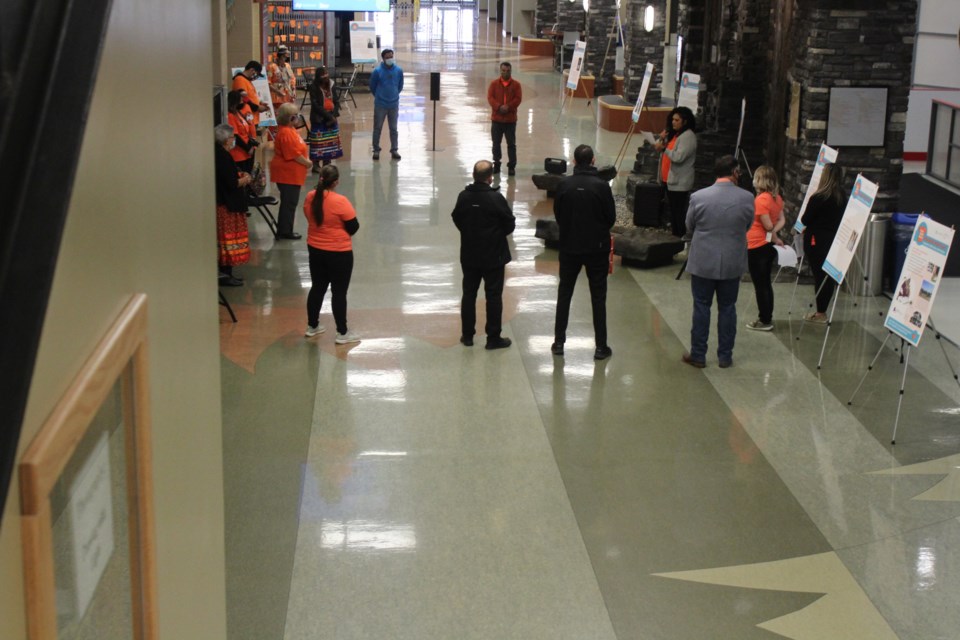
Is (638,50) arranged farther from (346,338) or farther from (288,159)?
(346,338)

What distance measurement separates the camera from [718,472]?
7.32 m

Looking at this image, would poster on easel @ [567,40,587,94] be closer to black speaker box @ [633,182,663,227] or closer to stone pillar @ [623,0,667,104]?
stone pillar @ [623,0,667,104]

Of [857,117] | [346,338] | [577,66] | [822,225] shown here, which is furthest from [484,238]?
[577,66]

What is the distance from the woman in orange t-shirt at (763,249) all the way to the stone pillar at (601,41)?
18048mm

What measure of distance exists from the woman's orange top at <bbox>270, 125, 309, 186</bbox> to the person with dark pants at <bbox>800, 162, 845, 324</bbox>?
5.46m

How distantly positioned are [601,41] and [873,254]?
18.2m

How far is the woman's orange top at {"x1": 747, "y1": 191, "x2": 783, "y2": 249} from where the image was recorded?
10117 mm

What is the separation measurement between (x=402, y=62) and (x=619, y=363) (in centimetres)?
2634

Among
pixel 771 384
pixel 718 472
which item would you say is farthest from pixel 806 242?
pixel 718 472

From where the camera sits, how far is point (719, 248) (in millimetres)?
8922

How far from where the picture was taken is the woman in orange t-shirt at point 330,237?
9.07m

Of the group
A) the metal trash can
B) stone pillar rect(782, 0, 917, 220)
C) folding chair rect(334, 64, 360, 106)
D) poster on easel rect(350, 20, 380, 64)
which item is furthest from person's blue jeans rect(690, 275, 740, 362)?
poster on easel rect(350, 20, 380, 64)

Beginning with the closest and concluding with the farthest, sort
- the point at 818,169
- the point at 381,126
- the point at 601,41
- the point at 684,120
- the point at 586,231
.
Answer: the point at 586,231
the point at 818,169
the point at 684,120
the point at 381,126
the point at 601,41

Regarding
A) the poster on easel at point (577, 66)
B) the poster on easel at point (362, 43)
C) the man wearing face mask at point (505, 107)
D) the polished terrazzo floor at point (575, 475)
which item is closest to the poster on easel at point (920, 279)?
the polished terrazzo floor at point (575, 475)
